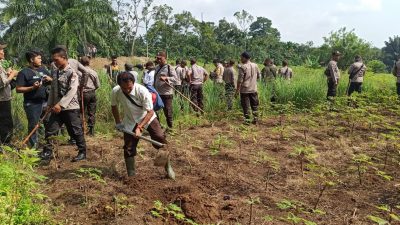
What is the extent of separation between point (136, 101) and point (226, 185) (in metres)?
1.35

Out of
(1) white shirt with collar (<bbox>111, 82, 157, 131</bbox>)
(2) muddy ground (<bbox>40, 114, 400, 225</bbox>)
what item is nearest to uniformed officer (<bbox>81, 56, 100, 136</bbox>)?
(2) muddy ground (<bbox>40, 114, 400, 225</bbox>)

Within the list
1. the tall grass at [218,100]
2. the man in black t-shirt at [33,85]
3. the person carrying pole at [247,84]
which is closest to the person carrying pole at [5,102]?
the man in black t-shirt at [33,85]

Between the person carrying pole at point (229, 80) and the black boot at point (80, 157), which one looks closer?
the black boot at point (80, 157)

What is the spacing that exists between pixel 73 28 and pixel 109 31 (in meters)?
4.34

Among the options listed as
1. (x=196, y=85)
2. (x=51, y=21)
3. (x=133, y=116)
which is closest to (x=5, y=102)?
(x=133, y=116)

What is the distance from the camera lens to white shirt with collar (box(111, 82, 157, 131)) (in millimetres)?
4102

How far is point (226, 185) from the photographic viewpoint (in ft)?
13.7

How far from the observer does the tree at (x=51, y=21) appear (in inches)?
796

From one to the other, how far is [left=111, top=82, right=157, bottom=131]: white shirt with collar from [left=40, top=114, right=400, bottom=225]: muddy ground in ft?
2.15

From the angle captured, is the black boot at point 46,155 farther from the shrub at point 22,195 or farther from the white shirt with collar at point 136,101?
the shrub at point 22,195

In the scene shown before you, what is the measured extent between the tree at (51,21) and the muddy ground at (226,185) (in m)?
16.0

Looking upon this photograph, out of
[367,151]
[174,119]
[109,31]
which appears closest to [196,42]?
[109,31]

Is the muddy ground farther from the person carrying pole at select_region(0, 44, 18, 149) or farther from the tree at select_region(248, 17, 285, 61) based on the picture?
the tree at select_region(248, 17, 285, 61)

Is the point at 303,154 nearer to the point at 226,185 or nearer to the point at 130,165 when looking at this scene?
the point at 226,185
